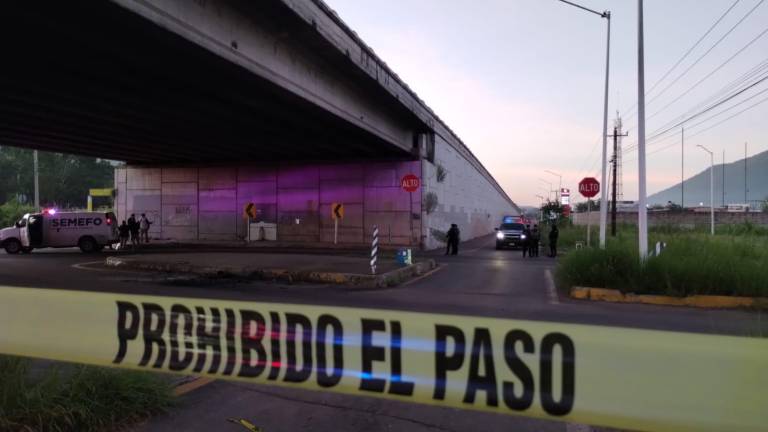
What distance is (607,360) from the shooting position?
8.05 feet

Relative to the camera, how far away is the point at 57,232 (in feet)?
86.2

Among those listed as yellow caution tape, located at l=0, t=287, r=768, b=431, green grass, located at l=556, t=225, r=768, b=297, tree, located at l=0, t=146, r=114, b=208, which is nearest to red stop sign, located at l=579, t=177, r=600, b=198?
green grass, located at l=556, t=225, r=768, b=297

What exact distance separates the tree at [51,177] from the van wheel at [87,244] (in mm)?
52990

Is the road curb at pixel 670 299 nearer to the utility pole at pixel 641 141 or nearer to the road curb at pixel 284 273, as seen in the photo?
the utility pole at pixel 641 141

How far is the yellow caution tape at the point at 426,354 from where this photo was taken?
2.33 meters

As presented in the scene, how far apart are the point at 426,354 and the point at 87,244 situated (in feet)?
90.7

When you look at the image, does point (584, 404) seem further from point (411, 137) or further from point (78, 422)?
point (411, 137)

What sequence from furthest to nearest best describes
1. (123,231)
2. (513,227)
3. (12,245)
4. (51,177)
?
(51,177)
(513,227)
(123,231)
(12,245)

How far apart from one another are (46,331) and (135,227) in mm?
27446

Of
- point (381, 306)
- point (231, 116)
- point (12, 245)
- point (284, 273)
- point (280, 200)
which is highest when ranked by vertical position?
point (231, 116)

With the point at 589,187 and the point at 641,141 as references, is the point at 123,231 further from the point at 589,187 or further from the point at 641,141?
the point at 641,141

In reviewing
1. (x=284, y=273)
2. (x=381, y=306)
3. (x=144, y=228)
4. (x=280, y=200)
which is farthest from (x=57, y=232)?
(x=381, y=306)

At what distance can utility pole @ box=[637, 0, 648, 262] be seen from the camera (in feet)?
43.1

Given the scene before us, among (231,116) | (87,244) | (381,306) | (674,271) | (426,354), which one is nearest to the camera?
(426,354)
